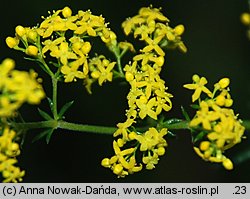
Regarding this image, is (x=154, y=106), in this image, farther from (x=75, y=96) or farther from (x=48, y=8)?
(x=48, y=8)

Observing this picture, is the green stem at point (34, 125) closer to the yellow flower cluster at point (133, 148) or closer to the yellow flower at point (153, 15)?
the yellow flower cluster at point (133, 148)

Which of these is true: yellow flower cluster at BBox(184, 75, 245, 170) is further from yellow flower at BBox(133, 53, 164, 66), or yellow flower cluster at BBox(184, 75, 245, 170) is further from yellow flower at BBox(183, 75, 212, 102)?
yellow flower at BBox(133, 53, 164, 66)

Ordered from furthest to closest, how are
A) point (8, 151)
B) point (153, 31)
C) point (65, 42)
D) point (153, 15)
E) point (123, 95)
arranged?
point (123, 95)
point (153, 15)
point (153, 31)
point (65, 42)
point (8, 151)

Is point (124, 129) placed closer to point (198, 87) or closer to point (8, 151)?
point (198, 87)

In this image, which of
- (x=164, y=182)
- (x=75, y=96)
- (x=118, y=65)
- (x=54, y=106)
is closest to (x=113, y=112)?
(x=75, y=96)

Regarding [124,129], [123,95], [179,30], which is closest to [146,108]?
[124,129]
